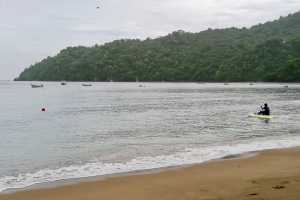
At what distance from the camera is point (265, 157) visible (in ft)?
54.6

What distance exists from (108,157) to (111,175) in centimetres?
425

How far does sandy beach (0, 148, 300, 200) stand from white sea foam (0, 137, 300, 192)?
4.27ft

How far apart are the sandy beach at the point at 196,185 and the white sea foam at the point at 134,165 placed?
1.30 metres

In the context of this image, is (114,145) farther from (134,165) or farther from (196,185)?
(196,185)

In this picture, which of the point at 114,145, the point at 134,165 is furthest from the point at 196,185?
the point at 114,145

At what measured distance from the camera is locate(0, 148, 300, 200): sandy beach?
10281 mm

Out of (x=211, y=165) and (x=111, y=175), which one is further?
(x=211, y=165)

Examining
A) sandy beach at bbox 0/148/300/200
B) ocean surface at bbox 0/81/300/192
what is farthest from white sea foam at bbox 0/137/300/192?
sandy beach at bbox 0/148/300/200

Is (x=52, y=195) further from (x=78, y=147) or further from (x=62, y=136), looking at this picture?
(x=62, y=136)

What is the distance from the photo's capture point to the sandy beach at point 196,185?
1028 centimetres

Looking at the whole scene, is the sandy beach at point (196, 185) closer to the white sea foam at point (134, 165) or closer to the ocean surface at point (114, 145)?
the white sea foam at point (134, 165)

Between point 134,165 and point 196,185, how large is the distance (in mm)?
4675

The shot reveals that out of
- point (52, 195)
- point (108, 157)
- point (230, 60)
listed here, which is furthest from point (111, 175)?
point (230, 60)

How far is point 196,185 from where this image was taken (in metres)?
11.6
